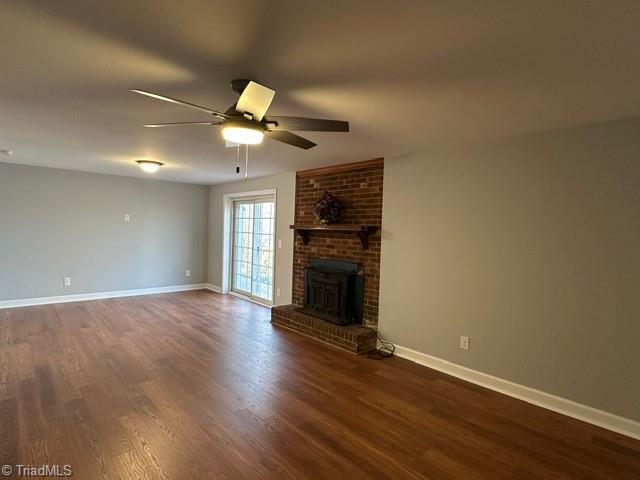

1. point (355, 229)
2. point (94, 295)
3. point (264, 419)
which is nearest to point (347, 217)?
point (355, 229)

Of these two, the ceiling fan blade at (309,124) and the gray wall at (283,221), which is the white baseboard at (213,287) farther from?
the ceiling fan blade at (309,124)

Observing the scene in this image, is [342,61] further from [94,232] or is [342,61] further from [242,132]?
[94,232]

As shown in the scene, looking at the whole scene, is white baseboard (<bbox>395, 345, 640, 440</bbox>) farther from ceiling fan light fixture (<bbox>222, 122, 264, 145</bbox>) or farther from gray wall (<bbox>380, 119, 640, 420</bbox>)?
ceiling fan light fixture (<bbox>222, 122, 264, 145</bbox>)

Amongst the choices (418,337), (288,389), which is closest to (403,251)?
(418,337)

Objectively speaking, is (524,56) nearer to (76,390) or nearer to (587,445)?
(587,445)

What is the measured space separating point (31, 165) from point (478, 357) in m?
6.62

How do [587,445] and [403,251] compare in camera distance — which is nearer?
[587,445]

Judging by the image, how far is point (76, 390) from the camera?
265cm

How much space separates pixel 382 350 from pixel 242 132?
285 centimetres

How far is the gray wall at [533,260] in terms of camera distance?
7.81 feet

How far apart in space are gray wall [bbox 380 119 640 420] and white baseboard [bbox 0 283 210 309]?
15.9 ft

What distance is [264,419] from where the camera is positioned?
7.69 ft

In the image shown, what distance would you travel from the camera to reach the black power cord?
3.63 metres

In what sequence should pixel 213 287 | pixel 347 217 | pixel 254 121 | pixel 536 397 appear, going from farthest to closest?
pixel 213 287 → pixel 347 217 → pixel 536 397 → pixel 254 121
